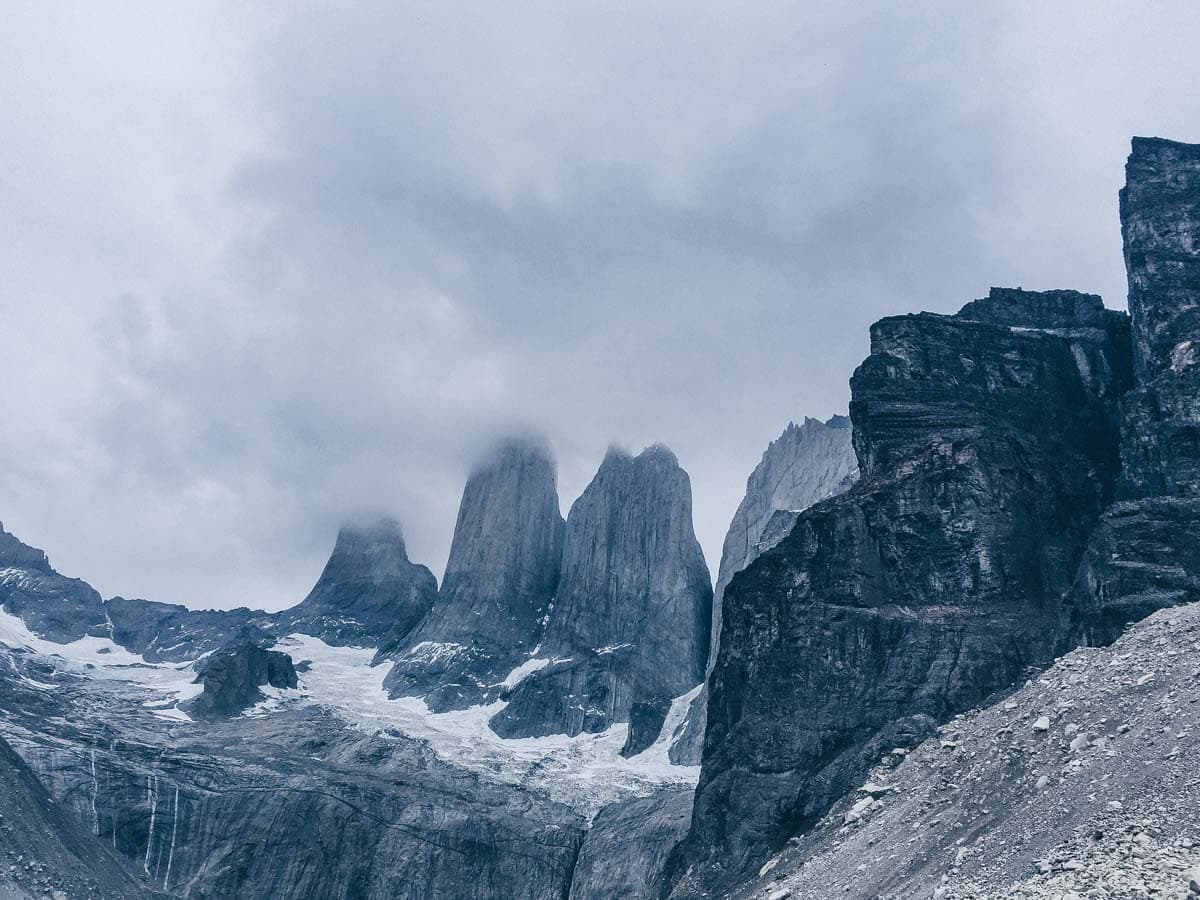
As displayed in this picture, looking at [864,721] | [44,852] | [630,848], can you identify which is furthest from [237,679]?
[864,721]

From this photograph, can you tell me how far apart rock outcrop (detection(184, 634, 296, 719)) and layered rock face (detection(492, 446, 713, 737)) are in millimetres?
35739

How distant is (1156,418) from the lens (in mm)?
84625

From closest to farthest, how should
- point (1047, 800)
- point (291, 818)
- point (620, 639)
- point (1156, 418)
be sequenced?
point (1047, 800) < point (1156, 418) < point (291, 818) < point (620, 639)

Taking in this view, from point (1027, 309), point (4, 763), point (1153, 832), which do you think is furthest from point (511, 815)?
point (1153, 832)

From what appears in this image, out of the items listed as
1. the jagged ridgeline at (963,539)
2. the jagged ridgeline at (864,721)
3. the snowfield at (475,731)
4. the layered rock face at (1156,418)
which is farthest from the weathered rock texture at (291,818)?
the layered rock face at (1156,418)

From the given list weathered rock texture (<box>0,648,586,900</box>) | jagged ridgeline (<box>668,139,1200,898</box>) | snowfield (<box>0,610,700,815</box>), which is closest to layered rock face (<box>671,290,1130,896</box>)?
jagged ridgeline (<box>668,139,1200,898</box>)

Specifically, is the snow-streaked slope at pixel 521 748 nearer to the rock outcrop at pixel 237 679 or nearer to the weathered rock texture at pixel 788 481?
the rock outcrop at pixel 237 679

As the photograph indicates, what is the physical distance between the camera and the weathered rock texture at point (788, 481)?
585 ft

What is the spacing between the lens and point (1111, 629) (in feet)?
238

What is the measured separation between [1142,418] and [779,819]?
131 feet

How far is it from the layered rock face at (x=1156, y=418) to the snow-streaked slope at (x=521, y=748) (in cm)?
7582

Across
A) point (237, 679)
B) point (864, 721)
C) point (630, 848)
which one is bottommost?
point (630, 848)

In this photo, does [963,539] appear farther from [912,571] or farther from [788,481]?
[788,481]

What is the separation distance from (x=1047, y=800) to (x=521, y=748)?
115753 mm
